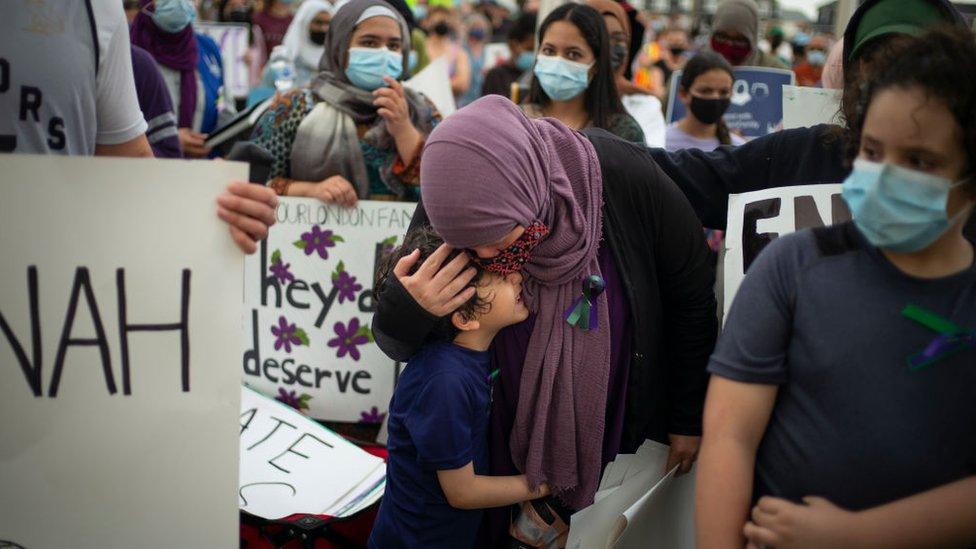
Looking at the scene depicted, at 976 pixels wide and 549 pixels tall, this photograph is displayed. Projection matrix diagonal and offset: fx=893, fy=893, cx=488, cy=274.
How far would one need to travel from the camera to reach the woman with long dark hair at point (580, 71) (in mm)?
3713

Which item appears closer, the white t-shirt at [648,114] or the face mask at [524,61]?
the white t-shirt at [648,114]

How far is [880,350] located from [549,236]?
0.74 meters

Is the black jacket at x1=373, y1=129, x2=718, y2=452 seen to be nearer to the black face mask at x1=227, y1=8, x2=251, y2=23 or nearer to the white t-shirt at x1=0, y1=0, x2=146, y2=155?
the white t-shirt at x1=0, y1=0, x2=146, y2=155

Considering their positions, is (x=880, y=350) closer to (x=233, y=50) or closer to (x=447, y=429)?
(x=447, y=429)

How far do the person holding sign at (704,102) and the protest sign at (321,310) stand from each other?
5.92ft

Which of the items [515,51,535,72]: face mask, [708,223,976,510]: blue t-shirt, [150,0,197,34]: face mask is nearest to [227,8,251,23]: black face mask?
[515,51,535,72]: face mask

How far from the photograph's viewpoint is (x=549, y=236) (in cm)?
198

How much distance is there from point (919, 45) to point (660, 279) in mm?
801

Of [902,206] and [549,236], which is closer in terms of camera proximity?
[902,206]

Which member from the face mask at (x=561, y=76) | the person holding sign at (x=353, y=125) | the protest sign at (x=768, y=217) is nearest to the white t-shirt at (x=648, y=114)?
the face mask at (x=561, y=76)

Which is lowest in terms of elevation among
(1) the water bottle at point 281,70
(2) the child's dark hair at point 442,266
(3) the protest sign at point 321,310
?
(3) the protest sign at point 321,310

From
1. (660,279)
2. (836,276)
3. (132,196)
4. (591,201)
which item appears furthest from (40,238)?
(836,276)

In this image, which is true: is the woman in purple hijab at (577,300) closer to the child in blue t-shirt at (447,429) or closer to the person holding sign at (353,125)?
the child in blue t-shirt at (447,429)

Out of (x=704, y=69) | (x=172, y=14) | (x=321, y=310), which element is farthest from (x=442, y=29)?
(x=321, y=310)
